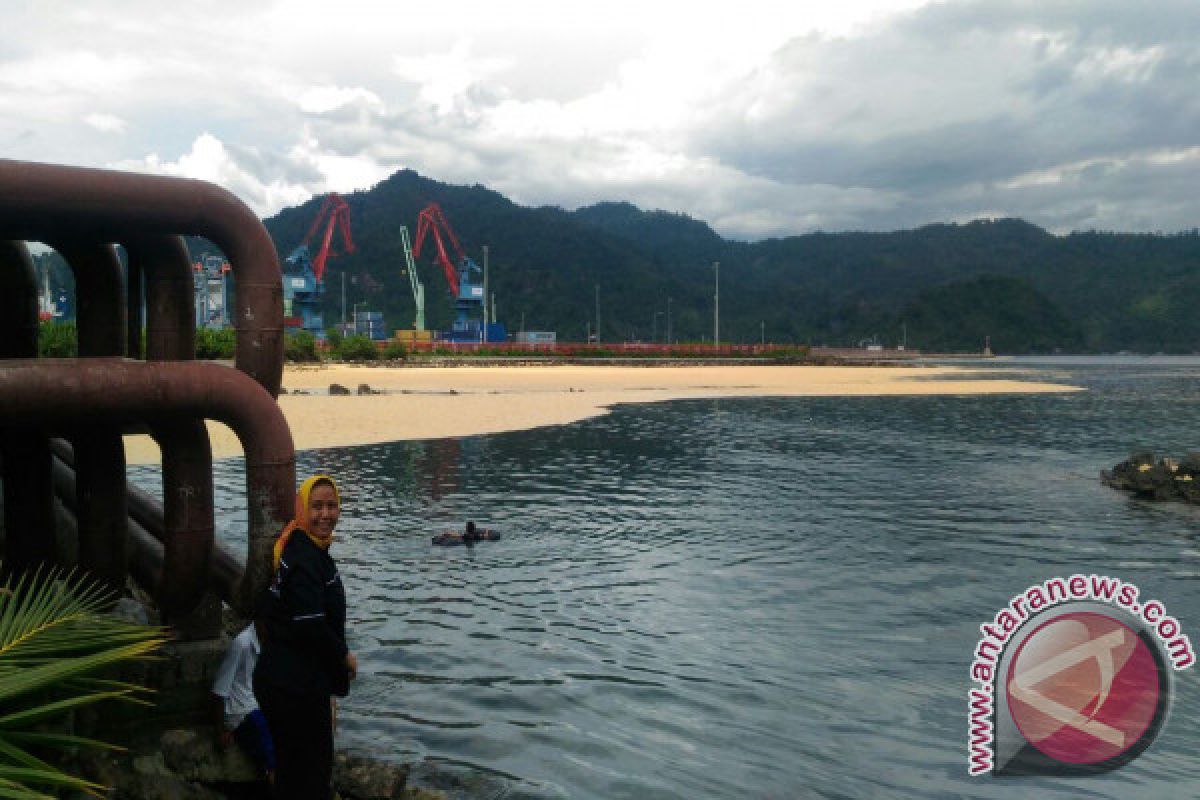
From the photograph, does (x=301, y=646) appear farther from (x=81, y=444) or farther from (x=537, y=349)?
(x=537, y=349)

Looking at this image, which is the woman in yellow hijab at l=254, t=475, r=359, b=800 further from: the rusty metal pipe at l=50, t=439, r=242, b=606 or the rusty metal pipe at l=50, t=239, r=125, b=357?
the rusty metal pipe at l=50, t=239, r=125, b=357

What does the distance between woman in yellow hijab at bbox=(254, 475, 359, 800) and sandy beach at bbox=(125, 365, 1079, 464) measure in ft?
65.5

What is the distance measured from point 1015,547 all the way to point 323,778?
12.3 m

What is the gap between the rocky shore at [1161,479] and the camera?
59.5 ft

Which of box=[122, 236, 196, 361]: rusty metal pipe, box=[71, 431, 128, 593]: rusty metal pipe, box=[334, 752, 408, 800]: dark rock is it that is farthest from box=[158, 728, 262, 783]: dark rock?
box=[122, 236, 196, 361]: rusty metal pipe

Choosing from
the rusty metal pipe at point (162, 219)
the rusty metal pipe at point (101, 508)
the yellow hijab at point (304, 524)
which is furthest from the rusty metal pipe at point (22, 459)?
the yellow hijab at point (304, 524)

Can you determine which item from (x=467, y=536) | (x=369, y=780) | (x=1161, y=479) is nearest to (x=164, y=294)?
(x=369, y=780)

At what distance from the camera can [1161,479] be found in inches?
726

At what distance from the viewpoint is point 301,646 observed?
4387 mm

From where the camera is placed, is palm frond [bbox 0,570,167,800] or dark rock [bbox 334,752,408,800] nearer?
palm frond [bbox 0,570,167,800]

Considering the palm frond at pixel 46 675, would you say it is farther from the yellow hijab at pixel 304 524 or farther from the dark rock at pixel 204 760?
the yellow hijab at pixel 304 524

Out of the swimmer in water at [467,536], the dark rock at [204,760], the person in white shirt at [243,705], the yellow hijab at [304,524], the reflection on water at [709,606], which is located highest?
the yellow hijab at [304,524]

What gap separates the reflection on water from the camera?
21.9 feet

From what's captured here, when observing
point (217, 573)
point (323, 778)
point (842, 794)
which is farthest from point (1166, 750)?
point (217, 573)
